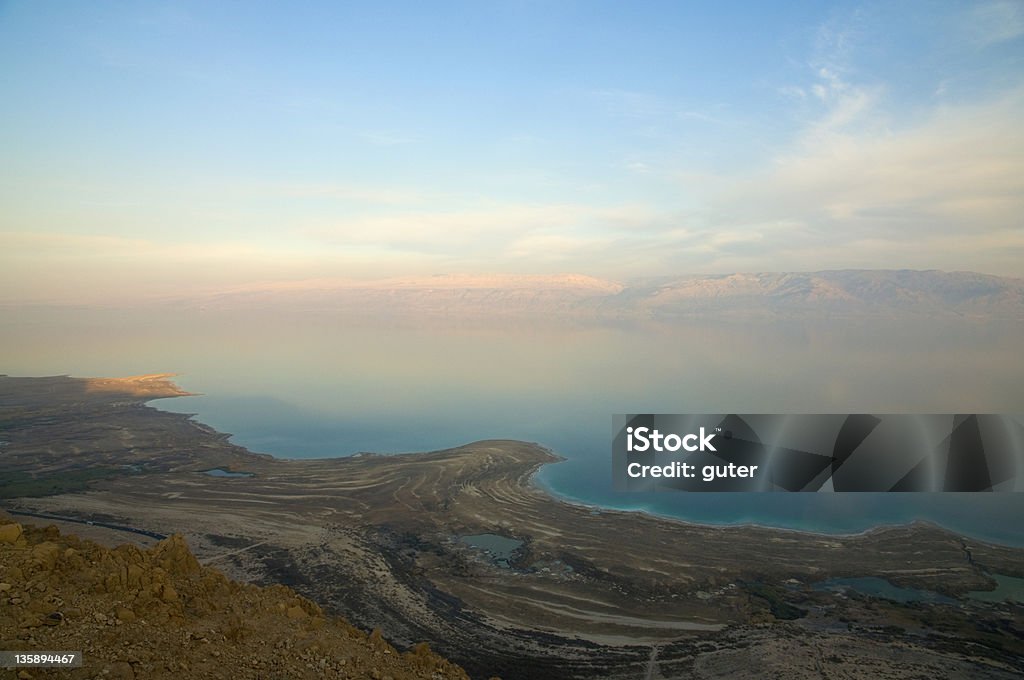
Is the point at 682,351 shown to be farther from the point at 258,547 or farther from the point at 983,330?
the point at 983,330

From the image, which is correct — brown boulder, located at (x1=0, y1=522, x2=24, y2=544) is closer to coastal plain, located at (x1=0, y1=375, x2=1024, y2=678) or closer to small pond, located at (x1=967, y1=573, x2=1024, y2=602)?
coastal plain, located at (x1=0, y1=375, x2=1024, y2=678)

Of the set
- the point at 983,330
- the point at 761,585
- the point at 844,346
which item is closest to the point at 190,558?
the point at 761,585

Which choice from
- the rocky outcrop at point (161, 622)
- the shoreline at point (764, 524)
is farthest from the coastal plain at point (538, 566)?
the rocky outcrop at point (161, 622)

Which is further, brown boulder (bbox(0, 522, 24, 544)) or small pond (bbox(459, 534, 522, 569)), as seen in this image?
small pond (bbox(459, 534, 522, 569))

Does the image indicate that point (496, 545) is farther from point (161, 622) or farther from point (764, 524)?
point (161, 622)

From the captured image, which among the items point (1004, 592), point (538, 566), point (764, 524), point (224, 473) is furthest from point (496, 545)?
point (224, 473)

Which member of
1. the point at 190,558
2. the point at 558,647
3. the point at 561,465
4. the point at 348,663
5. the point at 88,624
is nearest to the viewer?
the point at 88,624

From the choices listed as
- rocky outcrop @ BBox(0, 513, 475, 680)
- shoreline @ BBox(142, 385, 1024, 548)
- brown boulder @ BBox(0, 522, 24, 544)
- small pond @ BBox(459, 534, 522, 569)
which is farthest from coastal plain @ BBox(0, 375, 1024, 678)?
brown boulder @ BBox(0, 522, 24, 544)
